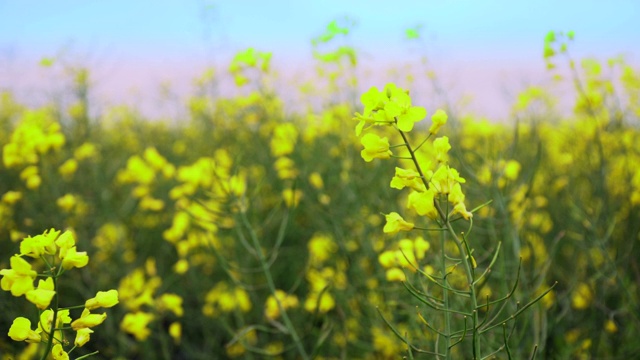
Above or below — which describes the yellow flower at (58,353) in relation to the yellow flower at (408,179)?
below

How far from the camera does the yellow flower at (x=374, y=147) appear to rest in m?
1.12

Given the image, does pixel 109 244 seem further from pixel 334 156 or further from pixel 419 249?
pixel 419 249

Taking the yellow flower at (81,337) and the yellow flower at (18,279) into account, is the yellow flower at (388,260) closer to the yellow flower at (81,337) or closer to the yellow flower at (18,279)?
the yellow flower at (81,337)

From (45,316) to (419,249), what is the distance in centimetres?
102

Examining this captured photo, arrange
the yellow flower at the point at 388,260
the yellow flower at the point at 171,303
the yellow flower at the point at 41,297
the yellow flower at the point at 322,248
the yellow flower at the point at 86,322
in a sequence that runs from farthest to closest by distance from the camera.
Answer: the yellow flower at the point at 322,248 → the yellow flower at the point at 171,303 → the yellow flower at the point at 388,260 → the yellow flower at the point at 86,322 → the yellow flower at the point at 41,297

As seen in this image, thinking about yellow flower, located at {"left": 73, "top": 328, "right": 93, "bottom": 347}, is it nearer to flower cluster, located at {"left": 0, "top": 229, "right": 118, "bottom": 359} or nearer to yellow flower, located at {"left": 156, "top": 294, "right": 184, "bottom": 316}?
flower cluster, located at {"left": 0, "top": 229, "right": 118, "bottom": 359}

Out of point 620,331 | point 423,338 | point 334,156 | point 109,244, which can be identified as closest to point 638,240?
point 620,331

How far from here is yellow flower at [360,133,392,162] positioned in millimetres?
1118

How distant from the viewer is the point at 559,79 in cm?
240

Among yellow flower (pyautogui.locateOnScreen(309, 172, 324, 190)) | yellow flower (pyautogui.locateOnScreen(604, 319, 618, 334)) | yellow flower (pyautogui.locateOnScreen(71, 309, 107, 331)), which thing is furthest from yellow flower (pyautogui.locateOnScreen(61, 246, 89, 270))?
yellow flower (pyautogui.locateOnScreen(309, 172, 324, 190))

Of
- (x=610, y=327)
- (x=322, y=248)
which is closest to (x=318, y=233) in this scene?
(x=322, y=248)

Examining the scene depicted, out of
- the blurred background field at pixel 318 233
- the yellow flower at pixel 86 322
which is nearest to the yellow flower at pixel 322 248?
the blurred background field at pixel 318 233

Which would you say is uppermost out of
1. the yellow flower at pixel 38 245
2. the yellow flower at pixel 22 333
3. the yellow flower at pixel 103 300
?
the yellow flower at pixel 38 245

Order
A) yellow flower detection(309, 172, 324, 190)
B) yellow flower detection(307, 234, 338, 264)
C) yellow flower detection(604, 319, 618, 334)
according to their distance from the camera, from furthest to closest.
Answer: yellow flower detection(309, 172, 324, 190) < yellow flower detection(307, 234, 338, 264) < yellow flower detection(604, 319, 618, 334)
